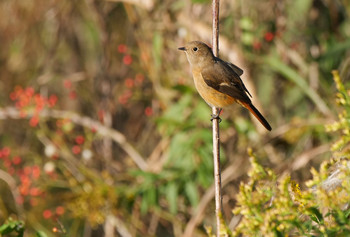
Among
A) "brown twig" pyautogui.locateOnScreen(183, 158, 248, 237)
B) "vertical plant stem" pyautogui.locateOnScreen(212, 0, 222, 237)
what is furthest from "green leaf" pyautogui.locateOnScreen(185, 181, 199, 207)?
"vertical plant stem" pyautogui.locateOnScreen(212, 0, 222, 237)

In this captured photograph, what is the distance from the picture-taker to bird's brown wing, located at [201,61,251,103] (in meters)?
3.39

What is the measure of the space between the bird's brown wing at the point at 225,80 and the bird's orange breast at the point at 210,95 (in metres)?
0.05

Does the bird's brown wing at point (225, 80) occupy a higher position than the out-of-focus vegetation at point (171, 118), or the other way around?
the out-of-focus vegetation at point (171, 118)

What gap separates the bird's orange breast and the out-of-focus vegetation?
0.78 meters

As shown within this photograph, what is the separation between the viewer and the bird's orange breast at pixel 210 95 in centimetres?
347

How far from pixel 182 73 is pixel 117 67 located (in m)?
1.77

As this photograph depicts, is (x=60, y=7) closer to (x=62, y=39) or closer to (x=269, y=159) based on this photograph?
(x=62, y=39)

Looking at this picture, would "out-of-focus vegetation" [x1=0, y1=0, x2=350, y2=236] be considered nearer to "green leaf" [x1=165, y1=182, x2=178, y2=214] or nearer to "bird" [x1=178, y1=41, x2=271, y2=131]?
"green leaf" [x1=165, y1=182, x2=178, y2=214]

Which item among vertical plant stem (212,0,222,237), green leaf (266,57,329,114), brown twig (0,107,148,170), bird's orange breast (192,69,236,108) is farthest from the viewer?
brown twig (0,107,148,170)

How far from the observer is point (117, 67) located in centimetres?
668

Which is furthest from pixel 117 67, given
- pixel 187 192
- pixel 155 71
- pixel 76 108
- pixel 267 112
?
pixel 187 192

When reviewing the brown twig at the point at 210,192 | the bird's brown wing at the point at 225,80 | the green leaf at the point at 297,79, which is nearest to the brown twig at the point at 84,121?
the brown twig at the point at 210,192

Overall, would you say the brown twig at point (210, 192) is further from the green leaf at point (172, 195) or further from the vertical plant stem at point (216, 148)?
the vertical plant stem at point (216, 148)

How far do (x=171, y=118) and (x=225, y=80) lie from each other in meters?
1.20
